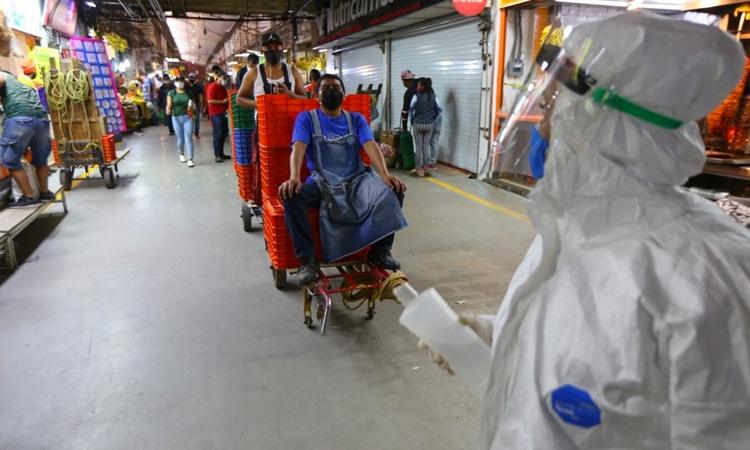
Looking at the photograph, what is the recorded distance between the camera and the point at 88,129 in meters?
7.61

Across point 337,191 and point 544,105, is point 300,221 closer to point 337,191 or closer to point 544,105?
point 337,191

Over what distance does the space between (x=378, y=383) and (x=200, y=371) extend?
1002 millimetres

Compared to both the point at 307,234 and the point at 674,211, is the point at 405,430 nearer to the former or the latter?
the point at 307,234

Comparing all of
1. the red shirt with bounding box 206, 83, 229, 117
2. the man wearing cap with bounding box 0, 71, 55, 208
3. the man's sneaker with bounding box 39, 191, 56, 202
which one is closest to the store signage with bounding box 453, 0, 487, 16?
the red shirt with bounding box 206, 83, 229, 117

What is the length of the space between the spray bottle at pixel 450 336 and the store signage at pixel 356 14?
7610mm

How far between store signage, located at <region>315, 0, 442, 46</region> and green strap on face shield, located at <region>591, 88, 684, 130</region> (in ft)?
24.9

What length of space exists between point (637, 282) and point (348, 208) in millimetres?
2508

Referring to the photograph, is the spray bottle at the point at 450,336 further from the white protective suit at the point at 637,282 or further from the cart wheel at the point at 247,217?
the cart wheel at the point at 247,217

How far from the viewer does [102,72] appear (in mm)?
11922

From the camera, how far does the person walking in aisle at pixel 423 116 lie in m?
8.22

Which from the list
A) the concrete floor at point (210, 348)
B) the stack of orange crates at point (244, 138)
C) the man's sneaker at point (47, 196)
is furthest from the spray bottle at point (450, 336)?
the man's sneaker at point (47, 196)

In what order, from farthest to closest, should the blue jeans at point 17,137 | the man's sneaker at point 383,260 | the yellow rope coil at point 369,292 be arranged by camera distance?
the blue jeans at point 17,137, the man's sneaker at point 383,260, the yellow rope coil at point 369,292

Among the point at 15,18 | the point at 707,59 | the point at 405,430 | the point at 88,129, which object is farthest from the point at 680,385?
the point at 15,18

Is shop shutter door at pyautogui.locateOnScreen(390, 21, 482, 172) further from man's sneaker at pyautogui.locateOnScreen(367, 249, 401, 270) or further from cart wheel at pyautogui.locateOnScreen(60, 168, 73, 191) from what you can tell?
cart wheel at pyautogui.locateOnScreen(60, 168, 73, 191)
